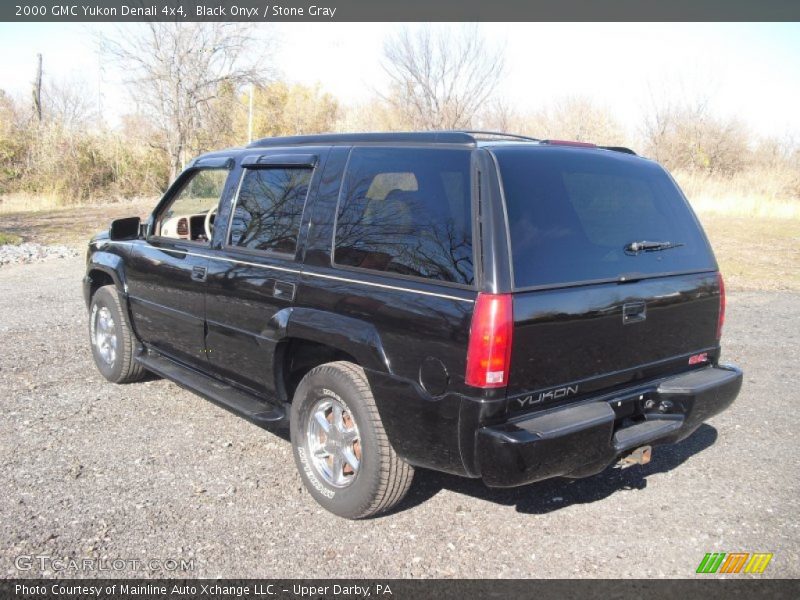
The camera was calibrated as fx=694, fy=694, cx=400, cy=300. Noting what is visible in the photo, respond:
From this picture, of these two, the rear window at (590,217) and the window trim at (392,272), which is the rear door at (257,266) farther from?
the rear window at (590,217)

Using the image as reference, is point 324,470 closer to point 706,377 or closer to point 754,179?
point 706,377

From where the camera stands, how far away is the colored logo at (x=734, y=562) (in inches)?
124

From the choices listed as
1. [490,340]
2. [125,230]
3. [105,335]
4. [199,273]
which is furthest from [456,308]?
[105,335]

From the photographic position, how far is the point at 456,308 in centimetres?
296

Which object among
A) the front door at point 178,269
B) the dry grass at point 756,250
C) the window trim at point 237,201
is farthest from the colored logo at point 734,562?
the dry grass at point 756,250

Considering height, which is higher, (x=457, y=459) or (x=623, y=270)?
(x=623, y=270)

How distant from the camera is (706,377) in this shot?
3.74 m

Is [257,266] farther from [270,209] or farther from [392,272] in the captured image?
[392,272]

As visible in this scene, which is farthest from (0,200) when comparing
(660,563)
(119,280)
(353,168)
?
(660,563)

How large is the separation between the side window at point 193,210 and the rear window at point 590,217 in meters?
2.56

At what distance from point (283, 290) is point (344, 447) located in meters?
0.91

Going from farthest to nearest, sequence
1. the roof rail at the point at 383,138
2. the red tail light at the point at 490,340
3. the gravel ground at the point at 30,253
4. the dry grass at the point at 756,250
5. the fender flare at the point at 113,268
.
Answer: the gravel ground at the point at 30,253 < the dry grass at the point at 756,250 < the fender flare at the point at 113,268 < the roof rail at the point at 383,138 < the red tail light at the point at 490,340

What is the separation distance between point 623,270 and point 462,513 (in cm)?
152

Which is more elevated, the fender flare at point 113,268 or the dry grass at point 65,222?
the fender flare at point 113,268
